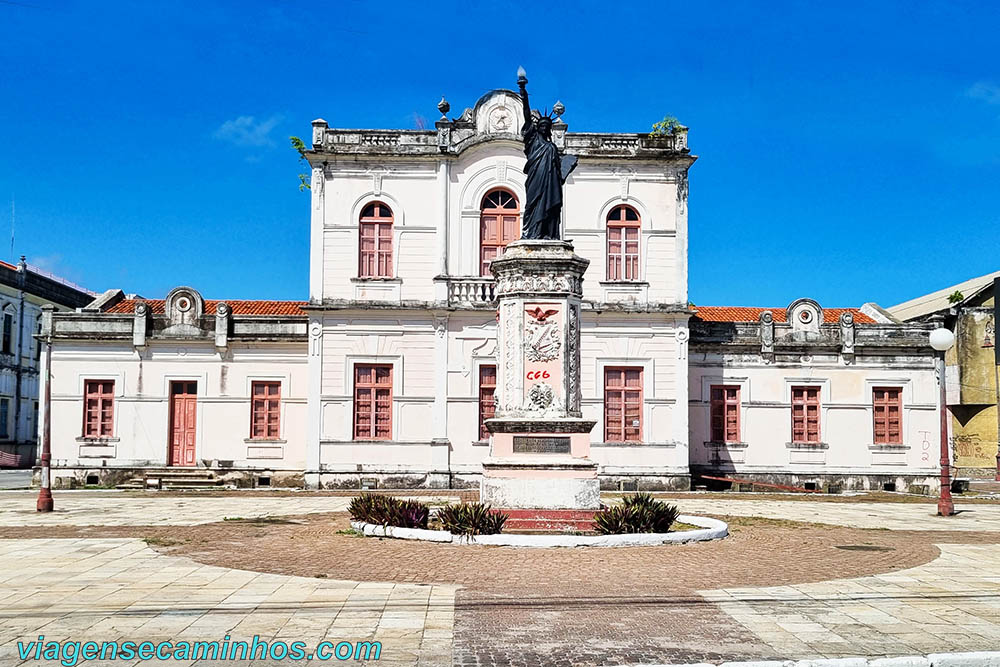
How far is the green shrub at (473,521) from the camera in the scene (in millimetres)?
13555

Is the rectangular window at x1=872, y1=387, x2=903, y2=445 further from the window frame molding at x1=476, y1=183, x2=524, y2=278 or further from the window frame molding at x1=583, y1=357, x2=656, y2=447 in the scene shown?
the window frame molding at x1=476, y1=183, x2=524, y2=278

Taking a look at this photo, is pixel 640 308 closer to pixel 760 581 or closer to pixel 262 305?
pixel 262 305

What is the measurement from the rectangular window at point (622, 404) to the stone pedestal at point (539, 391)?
10.8m

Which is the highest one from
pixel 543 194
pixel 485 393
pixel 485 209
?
pixel 485 209

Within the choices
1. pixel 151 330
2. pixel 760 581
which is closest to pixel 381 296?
pixel 151 330

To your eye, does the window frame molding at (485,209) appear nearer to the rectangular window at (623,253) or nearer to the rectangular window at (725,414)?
the rectangular window at (623,253)

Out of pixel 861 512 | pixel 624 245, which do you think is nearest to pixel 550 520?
pixel 861 512

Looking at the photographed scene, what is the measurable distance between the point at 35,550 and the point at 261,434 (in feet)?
46.7

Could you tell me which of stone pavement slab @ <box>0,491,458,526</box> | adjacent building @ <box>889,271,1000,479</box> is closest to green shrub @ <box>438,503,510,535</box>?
stone pavement slab @ <box>0,491,458,526</box>

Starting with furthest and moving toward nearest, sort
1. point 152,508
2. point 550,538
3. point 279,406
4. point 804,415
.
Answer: point 804,415, point 279,406, point 152,508, point 550,538

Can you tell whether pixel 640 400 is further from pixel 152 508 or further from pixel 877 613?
pixel 877 613

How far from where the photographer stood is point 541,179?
1634cm

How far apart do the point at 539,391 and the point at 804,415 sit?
15139 millimetres

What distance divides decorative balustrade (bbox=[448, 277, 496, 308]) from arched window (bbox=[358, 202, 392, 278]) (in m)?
1.88
